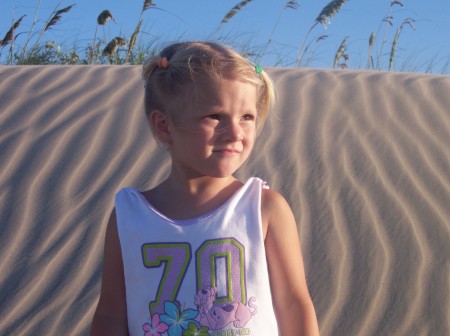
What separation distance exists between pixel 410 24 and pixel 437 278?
4.44m

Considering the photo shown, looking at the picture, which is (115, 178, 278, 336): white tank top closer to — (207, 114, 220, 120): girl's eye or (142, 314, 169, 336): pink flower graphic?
(142, 314, 169, 336): pink flower graphic

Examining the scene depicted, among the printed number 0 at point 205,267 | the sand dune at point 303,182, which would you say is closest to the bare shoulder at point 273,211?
the printed number 0 at point 205,267

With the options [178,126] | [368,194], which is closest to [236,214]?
[178,126]

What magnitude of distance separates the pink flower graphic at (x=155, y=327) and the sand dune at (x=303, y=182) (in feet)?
5.95

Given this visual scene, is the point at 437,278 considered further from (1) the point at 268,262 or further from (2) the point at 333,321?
(1) the point at 268,262

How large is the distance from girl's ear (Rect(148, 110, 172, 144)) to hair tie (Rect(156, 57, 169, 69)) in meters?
0.12

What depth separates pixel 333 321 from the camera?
12.3ft

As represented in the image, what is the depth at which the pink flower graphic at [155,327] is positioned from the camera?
6.45 ft

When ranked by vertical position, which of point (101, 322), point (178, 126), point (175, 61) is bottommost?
point (101, 322)

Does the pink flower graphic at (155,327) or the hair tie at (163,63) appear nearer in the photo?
the pink flower graphic at (155,327)

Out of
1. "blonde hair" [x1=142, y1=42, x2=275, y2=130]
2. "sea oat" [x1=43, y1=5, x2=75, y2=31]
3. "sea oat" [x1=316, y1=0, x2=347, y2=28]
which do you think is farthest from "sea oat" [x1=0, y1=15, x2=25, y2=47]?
"blonde hair" [x1=142, y1=42, x2=275, y2=130]

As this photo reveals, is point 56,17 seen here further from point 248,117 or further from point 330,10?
point 248,117

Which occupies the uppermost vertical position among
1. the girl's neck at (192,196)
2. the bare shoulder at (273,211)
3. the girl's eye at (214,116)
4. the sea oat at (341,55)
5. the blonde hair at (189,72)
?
the sea oat at (341,55)

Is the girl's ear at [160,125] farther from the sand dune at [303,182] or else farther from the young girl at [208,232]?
the sand dune at [303,182]
